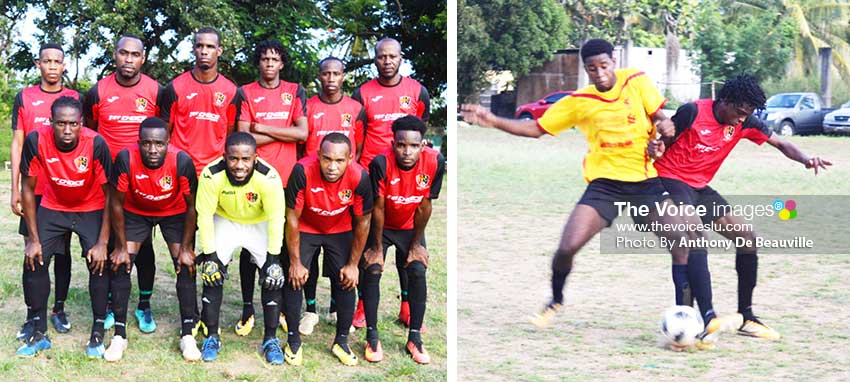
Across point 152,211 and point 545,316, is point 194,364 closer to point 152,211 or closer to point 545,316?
point 152,211

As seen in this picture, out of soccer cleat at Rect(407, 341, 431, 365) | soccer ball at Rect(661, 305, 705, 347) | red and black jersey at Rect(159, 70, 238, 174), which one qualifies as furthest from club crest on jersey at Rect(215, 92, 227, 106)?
soccer ball at Rect(661, 305, 705, 347)

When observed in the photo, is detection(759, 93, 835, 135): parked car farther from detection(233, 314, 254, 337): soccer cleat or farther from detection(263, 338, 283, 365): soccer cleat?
detection(233, 314, 254, 337): soccer cleat

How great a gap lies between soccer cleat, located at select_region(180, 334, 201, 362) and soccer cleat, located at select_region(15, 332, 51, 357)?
0.72 metres

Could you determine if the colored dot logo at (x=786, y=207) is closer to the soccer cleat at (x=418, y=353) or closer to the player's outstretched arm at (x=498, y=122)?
the player's outstretched arm at (x=498, y=122)

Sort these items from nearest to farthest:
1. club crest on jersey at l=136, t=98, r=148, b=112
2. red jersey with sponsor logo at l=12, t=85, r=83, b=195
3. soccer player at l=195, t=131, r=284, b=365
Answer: soccer player at l=195, t=131, r=284, b=365 < club crest on jersey at l=136, t=98, r=148, b=112 < red jersey with sponsor logo at l=12, t=85, r=83, b=195

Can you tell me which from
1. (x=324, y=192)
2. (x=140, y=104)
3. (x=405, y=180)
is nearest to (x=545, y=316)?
(x=405, y=180)

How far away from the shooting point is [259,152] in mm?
5285


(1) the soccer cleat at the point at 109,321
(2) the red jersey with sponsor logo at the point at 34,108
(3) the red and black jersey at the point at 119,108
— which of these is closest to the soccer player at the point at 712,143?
(3) the red and black jersey at the point at 119,108

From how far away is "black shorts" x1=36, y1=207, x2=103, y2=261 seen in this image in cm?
498

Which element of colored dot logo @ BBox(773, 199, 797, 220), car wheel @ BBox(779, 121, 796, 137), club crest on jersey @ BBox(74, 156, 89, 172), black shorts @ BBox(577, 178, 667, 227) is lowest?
colored dot logo @ BBox(773, 199, 797, 220)

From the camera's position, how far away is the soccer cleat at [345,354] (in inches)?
198

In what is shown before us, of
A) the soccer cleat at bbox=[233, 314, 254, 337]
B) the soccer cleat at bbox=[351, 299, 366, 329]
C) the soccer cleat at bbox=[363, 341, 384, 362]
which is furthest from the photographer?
the soccer cleat at bbox=[351, 299, 366, 329]

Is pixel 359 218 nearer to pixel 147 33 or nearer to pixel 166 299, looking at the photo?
pixel 166 299

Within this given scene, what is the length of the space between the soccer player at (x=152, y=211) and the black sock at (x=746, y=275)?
2880 mm
